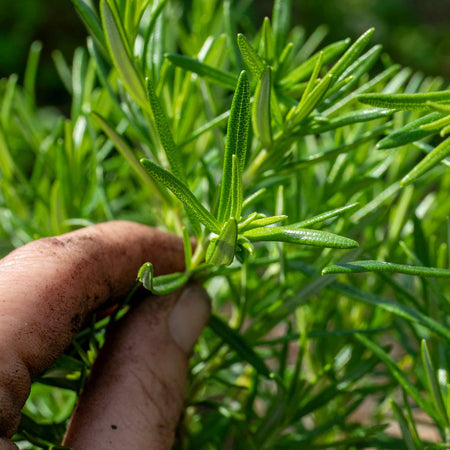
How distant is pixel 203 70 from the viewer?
416mm

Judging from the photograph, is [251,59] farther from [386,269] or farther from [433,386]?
[433,386]

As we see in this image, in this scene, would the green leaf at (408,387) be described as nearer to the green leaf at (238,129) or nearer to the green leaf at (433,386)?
the green leaf at (433,386)

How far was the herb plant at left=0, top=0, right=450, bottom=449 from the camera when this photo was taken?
1.13 feet

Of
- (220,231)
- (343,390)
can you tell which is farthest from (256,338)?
(220,231)

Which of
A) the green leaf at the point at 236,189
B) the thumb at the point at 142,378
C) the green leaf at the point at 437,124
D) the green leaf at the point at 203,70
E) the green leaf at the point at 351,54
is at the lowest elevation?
the thumb at the point at 142,378

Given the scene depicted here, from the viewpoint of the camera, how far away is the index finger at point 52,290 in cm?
33

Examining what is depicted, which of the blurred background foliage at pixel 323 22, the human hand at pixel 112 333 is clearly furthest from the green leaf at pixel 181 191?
the blurred background foliage at pixel 323 22

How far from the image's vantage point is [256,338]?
20.3 inches

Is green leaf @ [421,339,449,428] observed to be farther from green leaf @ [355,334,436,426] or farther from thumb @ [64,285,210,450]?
thumb @ [64,285,210,450]

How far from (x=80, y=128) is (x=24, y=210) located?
0.12 meters

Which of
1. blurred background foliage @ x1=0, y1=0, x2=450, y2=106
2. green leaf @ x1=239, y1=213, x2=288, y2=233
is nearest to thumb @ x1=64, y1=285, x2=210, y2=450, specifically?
green leaf @ x1=239, y1=213, x2=288, y2=233

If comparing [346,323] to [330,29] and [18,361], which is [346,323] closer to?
[18,361]

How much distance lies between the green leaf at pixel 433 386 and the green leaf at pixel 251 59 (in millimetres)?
223

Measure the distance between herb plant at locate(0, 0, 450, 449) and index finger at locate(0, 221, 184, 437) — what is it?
0.05m
